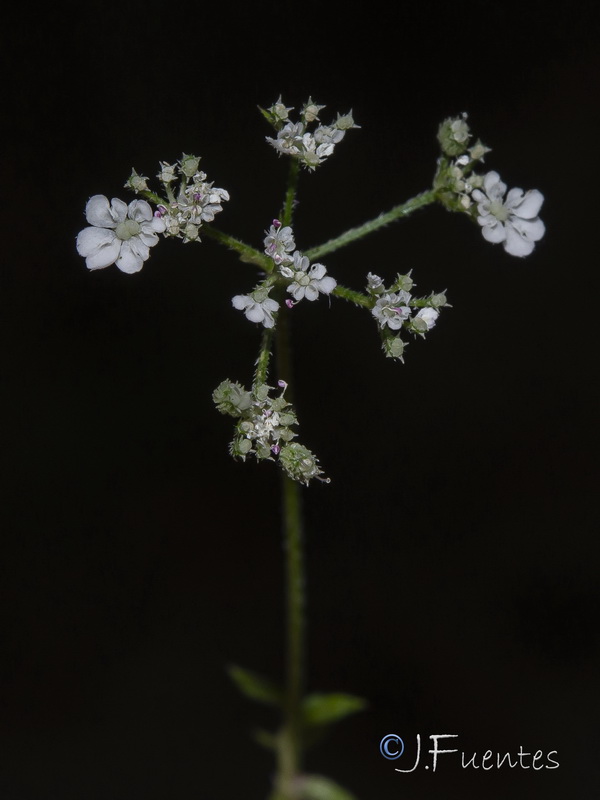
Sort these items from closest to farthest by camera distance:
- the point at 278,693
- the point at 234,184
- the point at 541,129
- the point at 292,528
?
the point at 292,528
the point at 278,693
the point at 234,184
the point at 541,129

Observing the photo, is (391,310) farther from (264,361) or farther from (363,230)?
(264,361)

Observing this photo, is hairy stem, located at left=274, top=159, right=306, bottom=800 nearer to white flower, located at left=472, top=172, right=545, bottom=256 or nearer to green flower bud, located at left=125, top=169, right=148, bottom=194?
green flower bud, located at left=125, top=169, right=148, bottom=194

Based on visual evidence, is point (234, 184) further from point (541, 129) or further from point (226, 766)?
point (226, 766)

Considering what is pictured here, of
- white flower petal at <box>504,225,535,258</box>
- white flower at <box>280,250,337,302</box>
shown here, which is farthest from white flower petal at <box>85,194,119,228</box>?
white flower petal at <box>504,225,535,258</box>

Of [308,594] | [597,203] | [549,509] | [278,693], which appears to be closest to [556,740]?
[549,509]

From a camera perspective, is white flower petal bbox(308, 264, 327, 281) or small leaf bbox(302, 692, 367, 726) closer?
white flower petal bbox(308, 264, 327, 281)

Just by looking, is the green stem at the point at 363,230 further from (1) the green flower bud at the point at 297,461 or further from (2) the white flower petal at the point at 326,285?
(1) the green flower bud at the point at 297,461
